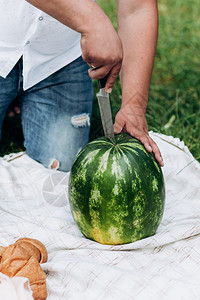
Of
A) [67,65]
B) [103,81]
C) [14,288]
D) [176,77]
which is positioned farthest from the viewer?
[176,77]

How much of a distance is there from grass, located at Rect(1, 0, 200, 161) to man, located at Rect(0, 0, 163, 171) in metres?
0.40

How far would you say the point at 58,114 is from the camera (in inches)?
105

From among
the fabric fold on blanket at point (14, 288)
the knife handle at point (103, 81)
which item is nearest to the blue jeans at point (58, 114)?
the knife handle at point (103, 81)

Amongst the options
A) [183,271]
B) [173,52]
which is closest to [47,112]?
[183,271]

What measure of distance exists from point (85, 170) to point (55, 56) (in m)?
0.98

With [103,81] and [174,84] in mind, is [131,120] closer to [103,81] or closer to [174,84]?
[103,81]

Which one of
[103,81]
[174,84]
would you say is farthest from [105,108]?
[174,84]

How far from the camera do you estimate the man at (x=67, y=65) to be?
1.54 m

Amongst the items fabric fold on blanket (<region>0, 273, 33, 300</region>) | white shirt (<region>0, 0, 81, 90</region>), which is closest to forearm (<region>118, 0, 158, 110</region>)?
white shirt (<region>0, 0, 81, 90</region>)

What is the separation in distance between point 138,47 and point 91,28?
76 cm

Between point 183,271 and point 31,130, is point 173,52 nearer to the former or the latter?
point 31,130

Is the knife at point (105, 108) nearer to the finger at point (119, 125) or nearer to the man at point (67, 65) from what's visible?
the man at point (67, 65)

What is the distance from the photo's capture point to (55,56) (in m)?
2.47

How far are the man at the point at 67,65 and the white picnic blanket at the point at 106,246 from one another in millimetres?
298
